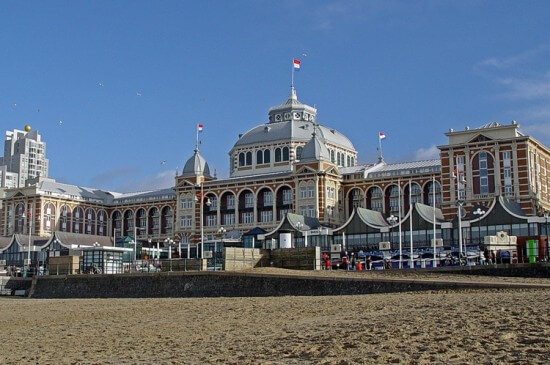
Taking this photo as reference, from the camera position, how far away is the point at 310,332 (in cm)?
2450

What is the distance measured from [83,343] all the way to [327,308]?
9669 mm

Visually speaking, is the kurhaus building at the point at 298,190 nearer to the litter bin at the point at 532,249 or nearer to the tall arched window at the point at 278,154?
the tall arched window at the point at 278,154

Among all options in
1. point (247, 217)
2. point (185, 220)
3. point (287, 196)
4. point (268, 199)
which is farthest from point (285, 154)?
point (185, 220)

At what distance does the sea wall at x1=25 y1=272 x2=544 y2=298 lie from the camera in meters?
39.3

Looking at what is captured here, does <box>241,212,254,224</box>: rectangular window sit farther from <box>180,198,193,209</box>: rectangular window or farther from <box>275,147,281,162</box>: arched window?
<box>275,147,281,162</box>: arched window

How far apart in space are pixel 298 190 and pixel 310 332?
89156mm

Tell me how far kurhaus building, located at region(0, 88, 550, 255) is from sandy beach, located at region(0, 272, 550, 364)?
48279 millimetres

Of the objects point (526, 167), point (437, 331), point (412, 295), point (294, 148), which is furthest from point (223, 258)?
point (294, 148)

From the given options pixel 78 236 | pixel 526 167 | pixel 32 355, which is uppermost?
pixel 526 167

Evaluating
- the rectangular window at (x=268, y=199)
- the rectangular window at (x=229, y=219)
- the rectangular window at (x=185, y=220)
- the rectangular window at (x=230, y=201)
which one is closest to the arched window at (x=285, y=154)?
the rectangular window at (x=268, y=199)

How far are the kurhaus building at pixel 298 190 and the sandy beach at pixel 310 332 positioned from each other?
48279 millimetres

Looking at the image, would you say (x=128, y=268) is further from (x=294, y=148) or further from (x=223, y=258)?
(x=294, y=148)

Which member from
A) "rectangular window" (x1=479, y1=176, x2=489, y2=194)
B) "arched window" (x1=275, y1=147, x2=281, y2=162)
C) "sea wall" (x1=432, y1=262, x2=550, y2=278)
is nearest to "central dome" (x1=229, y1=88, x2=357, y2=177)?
"arched window" (x1=275, y1=147, x2=281, y2=162)

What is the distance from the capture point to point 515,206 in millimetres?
83062
